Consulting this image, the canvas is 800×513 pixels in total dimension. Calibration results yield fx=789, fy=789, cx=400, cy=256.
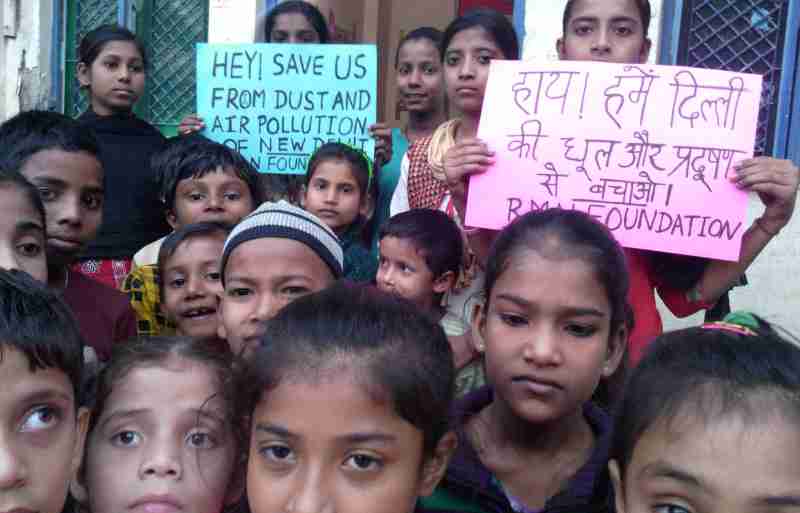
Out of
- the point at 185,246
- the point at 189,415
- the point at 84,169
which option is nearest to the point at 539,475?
the point at 189,415

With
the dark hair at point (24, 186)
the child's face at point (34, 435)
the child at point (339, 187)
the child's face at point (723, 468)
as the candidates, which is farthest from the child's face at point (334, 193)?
the child's face at point (723, 468)

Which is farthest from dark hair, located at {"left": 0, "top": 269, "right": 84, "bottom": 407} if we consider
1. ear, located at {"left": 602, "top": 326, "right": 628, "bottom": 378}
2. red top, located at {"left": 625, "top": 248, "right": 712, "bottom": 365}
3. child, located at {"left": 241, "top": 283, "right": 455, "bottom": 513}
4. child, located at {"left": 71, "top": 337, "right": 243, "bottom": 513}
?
red top, located at {"left": 625, "top": 248, "right": 712, "bottom": 365}

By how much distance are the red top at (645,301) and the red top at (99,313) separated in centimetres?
149

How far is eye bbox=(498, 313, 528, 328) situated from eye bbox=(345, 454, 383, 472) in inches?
21.6

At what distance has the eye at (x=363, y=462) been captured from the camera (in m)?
1.40

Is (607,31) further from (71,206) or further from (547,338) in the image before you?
(71,206)

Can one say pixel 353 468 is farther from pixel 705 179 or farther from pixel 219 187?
pixel 219 187

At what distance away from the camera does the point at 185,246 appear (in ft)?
8.66

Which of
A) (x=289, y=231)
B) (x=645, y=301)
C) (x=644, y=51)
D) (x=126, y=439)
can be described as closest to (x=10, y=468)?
(x=126, y=439)

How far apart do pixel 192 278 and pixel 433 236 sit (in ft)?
2.85

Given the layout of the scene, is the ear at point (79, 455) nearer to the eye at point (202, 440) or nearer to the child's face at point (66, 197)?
the eye at point (202, 440)

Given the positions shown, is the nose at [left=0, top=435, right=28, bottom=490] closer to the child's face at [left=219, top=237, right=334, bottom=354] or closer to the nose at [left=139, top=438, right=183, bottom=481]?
the nose at [left=139, top=438, right=183, bottom=481]

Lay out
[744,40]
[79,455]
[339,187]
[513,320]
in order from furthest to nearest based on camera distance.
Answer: [744,40] < [339,187] < [513,320] < [79,455]

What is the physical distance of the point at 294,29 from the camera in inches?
144
